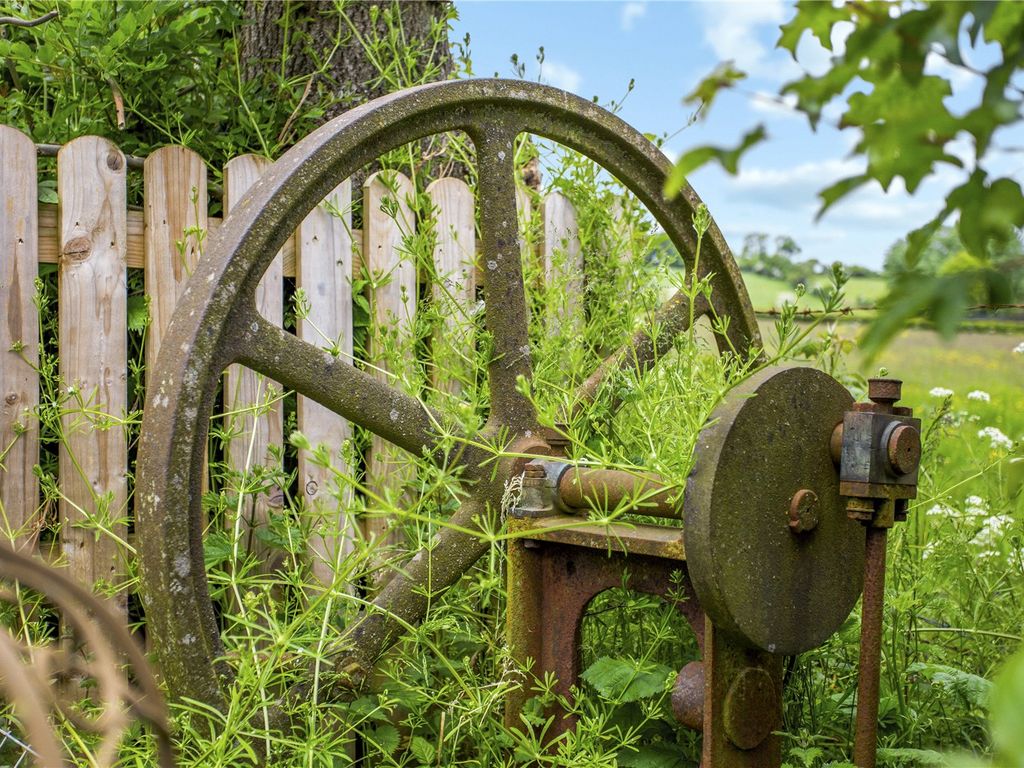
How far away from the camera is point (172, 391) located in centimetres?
186

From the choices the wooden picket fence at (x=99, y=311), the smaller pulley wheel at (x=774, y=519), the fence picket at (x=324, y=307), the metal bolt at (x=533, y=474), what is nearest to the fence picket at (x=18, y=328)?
the wooden picket fence at (x=99, y=311)

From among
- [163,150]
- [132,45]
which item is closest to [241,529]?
[163,150]

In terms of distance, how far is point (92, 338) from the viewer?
7.97ft

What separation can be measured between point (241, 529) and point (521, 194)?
1338 millimetres

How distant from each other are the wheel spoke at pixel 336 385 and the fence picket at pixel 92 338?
2.06ft

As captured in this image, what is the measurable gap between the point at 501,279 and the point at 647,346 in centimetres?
53

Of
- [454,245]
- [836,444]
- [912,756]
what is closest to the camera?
[836,444]

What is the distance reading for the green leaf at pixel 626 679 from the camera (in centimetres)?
200

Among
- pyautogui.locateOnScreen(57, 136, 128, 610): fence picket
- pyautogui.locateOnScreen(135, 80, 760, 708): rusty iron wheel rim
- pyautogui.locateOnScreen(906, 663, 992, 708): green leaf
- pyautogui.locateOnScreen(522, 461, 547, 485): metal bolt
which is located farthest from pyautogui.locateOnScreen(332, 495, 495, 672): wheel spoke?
pyautogui.locateOnScreen(906, 663, 992, 708): green leaf

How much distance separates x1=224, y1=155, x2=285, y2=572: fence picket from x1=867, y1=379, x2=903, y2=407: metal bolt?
1.46 m

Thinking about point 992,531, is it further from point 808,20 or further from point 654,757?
point 808,20

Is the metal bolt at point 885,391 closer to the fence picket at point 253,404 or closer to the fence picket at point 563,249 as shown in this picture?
the fence picket at point 563,249

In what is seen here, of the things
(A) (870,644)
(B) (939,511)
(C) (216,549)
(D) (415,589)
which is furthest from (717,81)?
(B) (939,511)

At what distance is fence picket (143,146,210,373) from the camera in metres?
2.51
